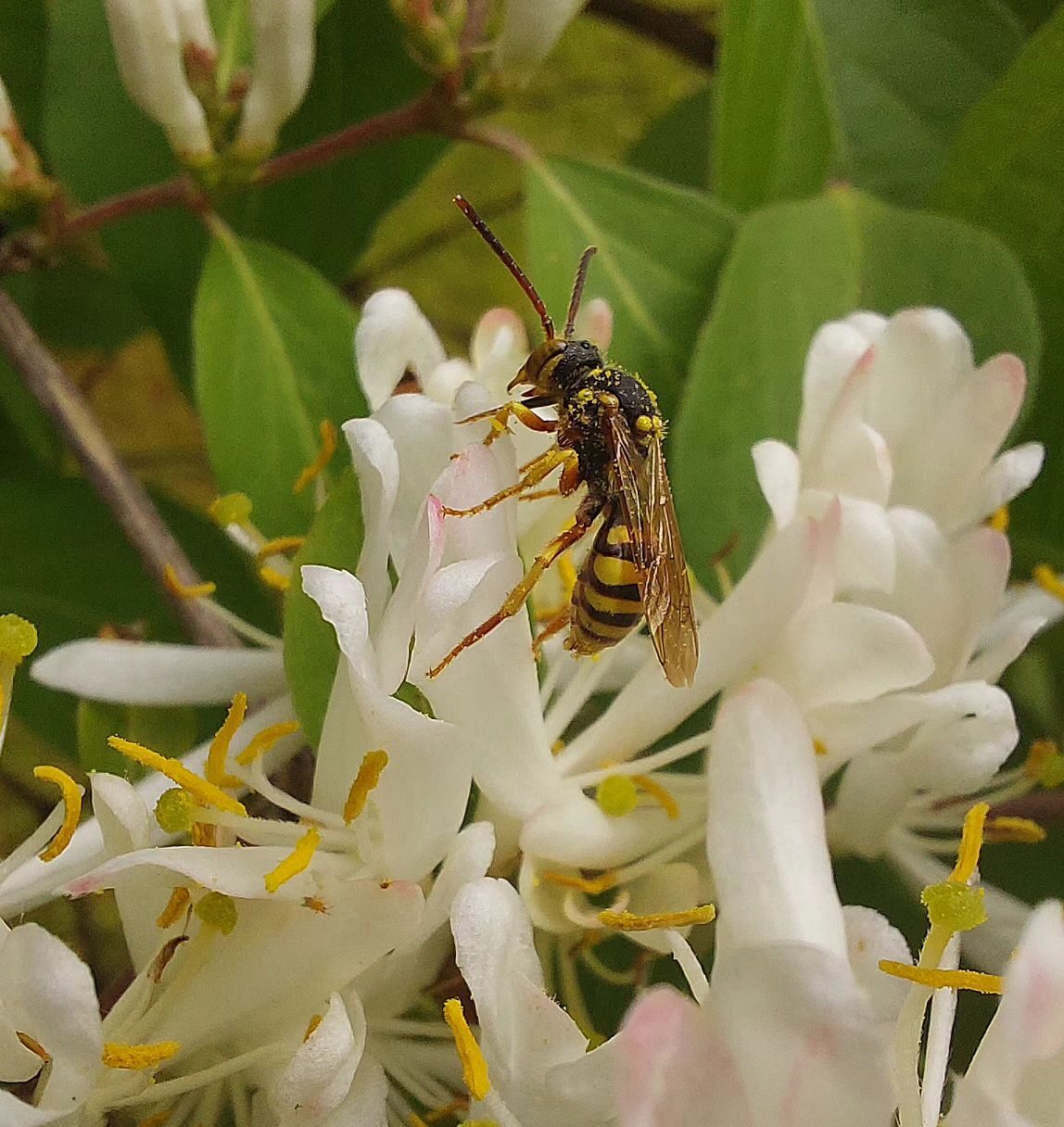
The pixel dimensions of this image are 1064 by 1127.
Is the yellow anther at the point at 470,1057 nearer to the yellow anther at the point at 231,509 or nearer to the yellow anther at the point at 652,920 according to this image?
the yellow anther at the point at 652,920

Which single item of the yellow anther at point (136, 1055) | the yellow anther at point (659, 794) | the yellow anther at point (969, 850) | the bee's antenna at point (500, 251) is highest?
the bee's antenna at point (500, 251)

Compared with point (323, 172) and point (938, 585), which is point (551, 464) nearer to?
point (938, 585)

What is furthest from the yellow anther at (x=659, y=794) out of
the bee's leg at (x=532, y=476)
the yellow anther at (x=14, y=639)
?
the yellow anther at (x=14, y=639)

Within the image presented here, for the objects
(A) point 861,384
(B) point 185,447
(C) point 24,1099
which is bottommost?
(B) point 185,447

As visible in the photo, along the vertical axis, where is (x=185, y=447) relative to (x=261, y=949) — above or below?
below

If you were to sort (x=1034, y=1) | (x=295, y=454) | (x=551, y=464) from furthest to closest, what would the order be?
1. (x=1034, y=1)
2. (x=295, y=454)
3. (x=551, y=464)

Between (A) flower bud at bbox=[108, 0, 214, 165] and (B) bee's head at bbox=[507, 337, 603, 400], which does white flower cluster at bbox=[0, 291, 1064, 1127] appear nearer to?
(B) bee's head at bbox=[507, 337, 603, 400]

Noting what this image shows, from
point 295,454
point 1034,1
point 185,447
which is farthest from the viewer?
point 185,447

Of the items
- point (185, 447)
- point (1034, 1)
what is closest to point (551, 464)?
point (1034, 1)
